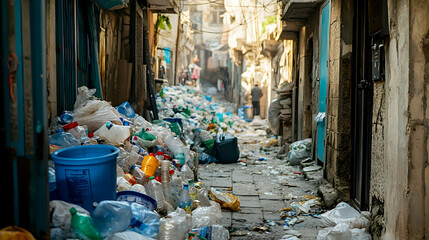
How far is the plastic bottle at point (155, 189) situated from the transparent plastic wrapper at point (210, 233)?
55 centimetres

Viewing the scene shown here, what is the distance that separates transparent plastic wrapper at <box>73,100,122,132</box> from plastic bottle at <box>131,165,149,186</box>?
95 centimetres

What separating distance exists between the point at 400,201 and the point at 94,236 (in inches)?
93.6

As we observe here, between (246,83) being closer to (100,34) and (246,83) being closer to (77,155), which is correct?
(100,34)

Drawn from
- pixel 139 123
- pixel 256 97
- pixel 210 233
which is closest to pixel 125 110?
pixel 139 123

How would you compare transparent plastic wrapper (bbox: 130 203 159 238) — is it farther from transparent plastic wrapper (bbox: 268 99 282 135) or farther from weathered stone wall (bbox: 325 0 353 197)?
transparent plastic wrapper (bbox: 268 99 282 135)

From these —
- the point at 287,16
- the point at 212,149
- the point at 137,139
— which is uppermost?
the point at 287,16

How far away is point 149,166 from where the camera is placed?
175 inches

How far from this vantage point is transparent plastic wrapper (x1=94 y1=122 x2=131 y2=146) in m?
4.63

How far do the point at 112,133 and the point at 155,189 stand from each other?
Answer: 1.04m

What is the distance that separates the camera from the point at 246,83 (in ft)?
80.8

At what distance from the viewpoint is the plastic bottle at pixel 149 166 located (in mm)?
4380

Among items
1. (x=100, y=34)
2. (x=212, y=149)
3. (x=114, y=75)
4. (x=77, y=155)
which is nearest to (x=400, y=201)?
(x=77, y=155)

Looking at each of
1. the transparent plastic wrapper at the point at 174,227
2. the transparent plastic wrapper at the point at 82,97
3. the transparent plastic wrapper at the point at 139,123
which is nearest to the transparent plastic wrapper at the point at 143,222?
the transparent plastic wrapper at the point at 174,227

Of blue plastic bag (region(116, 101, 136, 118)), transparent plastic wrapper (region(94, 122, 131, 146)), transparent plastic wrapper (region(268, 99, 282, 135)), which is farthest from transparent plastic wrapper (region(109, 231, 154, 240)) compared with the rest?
transparent plastic wrapper (region(268, 99, 282, 135))
